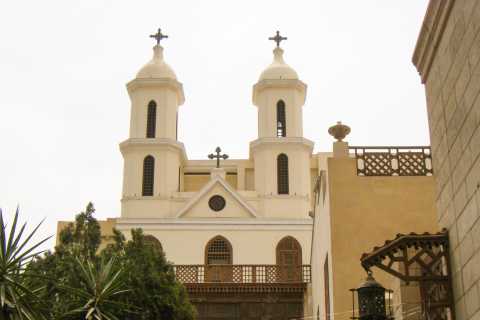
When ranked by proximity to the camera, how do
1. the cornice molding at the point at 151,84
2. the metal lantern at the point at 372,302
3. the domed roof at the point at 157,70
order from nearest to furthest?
1. the metal lantern at the point at 372,302
2. the cornice molding at the point at 151,84
3. the domed roof at the point at 157,70

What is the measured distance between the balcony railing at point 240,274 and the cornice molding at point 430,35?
18.9 meters

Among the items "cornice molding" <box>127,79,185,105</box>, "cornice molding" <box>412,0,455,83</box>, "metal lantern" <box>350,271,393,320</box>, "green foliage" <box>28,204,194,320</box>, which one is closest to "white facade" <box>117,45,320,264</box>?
"cornice molding" <box>127,79,185,105</box>

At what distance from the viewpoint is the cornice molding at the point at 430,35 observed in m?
9.59

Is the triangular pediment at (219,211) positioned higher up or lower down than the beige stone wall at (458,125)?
higher up

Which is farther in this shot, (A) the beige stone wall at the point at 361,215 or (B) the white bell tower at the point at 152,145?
(B) the white bell tower at the point at 152,145

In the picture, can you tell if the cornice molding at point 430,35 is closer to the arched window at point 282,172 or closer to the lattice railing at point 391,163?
the lattice railing at point 391,163

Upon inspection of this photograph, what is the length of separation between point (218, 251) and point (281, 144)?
5.66m

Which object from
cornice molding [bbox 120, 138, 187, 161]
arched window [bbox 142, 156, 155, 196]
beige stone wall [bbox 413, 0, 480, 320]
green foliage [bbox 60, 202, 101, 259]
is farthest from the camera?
cornice molding [bbox 120, 138, 187, 161]

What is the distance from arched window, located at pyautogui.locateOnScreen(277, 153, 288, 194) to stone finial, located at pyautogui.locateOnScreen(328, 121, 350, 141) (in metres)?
19.1

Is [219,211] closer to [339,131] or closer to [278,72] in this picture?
[278,72]

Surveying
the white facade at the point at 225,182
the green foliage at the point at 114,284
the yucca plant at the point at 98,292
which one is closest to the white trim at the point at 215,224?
the white facade at the point at 225,182

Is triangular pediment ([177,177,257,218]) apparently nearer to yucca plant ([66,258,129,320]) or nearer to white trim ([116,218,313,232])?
white trim ([116,218,313,232])

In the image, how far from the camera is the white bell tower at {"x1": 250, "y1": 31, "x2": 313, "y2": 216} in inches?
1444

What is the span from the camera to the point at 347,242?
16922mm
